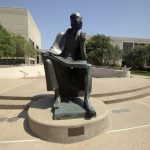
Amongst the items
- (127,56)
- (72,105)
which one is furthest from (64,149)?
(127,56)

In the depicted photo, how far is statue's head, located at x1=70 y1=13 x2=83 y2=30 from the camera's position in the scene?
4.21 m

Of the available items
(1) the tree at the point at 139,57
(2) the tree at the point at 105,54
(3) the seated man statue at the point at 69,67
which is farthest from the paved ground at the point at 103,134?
(1) the tree at the point at 139,57

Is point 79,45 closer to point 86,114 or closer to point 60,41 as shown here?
point 60,41

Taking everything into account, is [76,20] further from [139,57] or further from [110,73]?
[139,57]

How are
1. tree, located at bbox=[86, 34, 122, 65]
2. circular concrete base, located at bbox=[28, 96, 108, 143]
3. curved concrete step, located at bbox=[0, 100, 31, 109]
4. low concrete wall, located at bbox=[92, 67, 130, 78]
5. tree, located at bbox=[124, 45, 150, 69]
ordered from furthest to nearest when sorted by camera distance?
tree, located at bbox=[124, 45, 150, 69] < tree, located at bbox=[86, 34, 122, 65] < low concrete wall, located at bbox=[92, 67, 130, 78] < curved concrete step, located at bbox=[0, 100, 31, 109] < circular concrete base, located at bbox=[28, 96, 108, 143]

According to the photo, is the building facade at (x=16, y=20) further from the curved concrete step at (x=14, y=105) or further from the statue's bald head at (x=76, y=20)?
the statue's bald head at (x=76, y=20)

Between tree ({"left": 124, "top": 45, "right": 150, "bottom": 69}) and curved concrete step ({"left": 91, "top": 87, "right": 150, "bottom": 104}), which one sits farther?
tree ({"left": 124, "top": 45, "right": 150, "bottom": 69})

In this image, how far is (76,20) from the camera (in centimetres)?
423

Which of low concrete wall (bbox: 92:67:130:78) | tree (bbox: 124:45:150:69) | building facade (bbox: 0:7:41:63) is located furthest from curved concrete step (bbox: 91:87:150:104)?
building facade (bbox: 0:7:41:63)

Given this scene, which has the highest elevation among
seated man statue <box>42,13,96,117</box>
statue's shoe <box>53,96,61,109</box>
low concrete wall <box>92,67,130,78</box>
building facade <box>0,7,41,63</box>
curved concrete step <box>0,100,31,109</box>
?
building facade <box>0,7,41,63</box>

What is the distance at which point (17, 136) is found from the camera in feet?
12.2

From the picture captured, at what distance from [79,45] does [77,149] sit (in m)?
2.54

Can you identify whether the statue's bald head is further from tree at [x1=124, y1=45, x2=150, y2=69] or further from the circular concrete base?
tree at [x1=124, y1=45, x2=150, y2=69]

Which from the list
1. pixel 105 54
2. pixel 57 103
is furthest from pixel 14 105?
pixel 105 54
